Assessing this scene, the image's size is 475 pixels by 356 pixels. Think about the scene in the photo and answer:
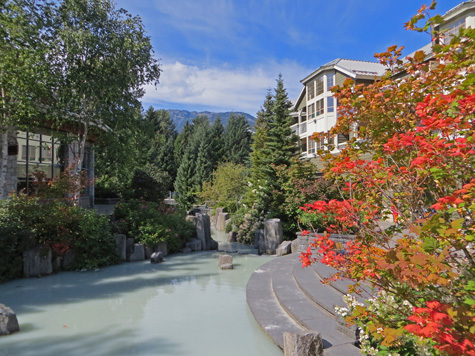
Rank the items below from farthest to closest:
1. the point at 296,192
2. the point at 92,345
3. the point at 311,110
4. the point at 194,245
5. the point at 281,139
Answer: the point at 311,110 → the point at 281,139 → the point at 296,192 → the point at 194,245 → the point at 92,345

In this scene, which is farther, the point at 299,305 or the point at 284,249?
the point at 284,249

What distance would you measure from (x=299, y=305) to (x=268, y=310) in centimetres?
52

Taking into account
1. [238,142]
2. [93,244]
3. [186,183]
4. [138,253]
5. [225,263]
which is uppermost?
[238,142]

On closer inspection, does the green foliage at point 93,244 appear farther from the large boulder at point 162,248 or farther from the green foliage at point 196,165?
the green foliage at point 196,165

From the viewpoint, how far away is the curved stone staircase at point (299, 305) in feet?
12.6

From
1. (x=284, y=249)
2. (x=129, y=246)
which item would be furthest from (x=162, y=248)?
(x=284, y=249)

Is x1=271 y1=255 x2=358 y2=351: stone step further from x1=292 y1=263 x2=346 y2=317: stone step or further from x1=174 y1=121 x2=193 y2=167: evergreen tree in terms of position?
x1=174 y1=121 x2=193 y2=167: evergreen tree

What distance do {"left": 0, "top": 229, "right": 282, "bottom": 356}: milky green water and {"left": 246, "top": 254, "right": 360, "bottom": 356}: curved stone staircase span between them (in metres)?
0.25

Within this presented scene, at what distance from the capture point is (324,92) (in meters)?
23.2

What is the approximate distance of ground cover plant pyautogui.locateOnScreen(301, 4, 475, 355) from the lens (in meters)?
1.97

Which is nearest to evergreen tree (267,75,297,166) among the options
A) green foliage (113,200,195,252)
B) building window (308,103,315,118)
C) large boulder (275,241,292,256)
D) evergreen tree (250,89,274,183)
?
evergreen tree (250,89,274,183)

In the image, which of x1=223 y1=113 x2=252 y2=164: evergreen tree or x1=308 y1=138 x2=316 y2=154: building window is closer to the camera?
x1=308 y1=138 x2=316 y2=154: building window

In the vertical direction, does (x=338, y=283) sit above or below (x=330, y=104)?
below

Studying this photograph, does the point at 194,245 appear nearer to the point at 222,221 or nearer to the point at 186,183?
the point at 222,221
